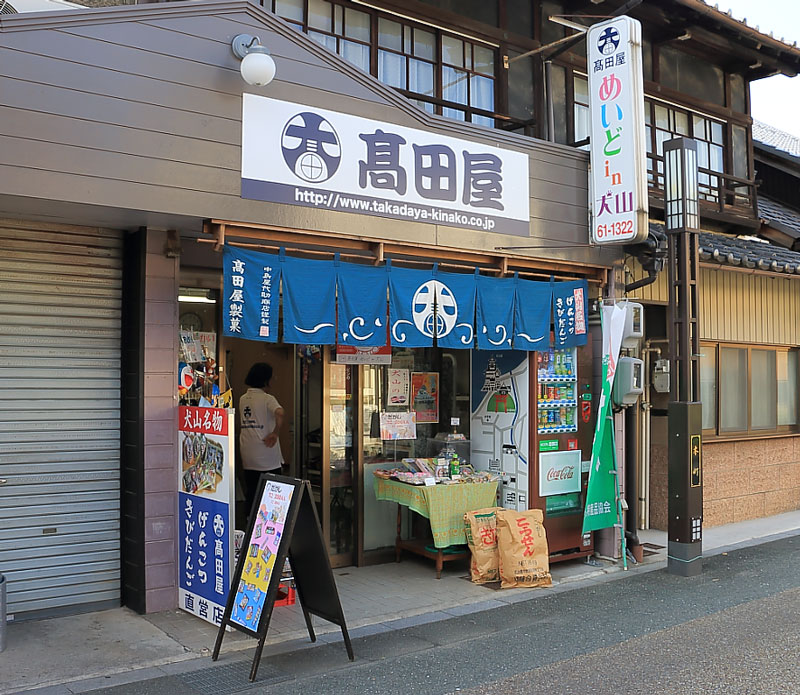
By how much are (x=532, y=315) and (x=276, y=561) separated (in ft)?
14.1

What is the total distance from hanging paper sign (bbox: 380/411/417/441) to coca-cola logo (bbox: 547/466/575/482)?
1.68 meters

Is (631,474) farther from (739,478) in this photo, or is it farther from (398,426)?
(739,478)

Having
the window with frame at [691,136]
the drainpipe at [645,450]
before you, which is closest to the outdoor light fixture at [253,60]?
the drainpipe at [645,450]

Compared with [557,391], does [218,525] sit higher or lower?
lower

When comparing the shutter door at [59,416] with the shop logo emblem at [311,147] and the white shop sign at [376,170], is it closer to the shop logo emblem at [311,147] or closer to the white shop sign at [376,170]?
the white shop sign at [376,170]

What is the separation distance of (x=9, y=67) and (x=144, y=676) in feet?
15.0

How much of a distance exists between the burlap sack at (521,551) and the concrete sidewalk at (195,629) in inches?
5.4

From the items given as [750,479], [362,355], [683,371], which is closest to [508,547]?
[362,355]

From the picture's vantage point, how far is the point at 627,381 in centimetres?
929

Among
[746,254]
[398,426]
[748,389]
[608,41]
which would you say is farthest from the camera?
[748,389]

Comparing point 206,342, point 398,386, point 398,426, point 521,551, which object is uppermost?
point 206,342

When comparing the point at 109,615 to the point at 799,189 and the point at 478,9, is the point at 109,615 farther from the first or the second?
the point at 799,189

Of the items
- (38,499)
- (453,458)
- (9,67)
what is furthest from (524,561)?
(9,67)

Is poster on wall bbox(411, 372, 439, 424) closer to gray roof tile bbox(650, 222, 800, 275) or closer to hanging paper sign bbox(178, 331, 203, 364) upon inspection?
hanging paper sign bbox(178, 331, 203, 364)
